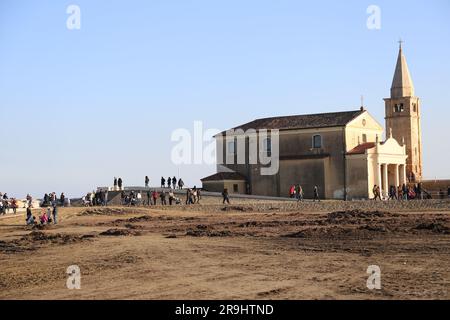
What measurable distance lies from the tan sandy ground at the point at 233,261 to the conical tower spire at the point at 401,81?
46613 mm

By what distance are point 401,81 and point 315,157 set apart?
20.6m

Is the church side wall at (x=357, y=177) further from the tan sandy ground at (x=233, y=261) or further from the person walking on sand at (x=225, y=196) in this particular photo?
the tan sandy ground at (x=233, y=261)

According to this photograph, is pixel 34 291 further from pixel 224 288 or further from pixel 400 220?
pixel 400 220

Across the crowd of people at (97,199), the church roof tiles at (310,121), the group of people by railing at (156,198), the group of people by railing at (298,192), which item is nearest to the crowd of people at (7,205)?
the crowd of people at (97,199)

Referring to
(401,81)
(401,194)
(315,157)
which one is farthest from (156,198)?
(401,81)

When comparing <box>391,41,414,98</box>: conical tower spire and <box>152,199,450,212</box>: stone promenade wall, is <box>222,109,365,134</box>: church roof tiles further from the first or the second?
<box>391,41,414,98</box>: conical tower spire

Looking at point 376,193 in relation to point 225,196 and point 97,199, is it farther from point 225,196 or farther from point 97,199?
point 97,199

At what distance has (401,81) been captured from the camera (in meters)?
80.2

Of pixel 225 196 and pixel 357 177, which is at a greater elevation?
pixel 357 177

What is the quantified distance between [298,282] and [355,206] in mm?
32963

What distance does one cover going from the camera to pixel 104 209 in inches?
1911

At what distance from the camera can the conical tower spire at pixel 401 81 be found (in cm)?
8000

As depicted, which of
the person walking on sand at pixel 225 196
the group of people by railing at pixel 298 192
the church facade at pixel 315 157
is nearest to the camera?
the person walking on sand at pixel 225 196
